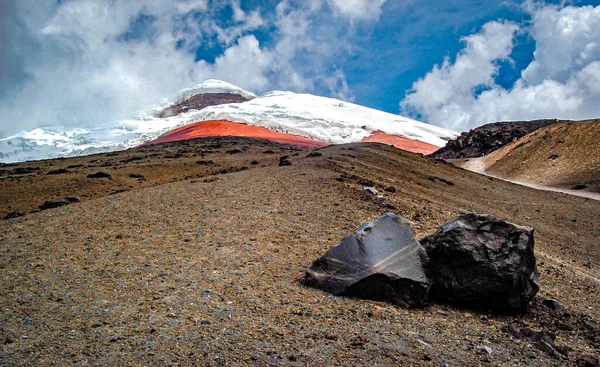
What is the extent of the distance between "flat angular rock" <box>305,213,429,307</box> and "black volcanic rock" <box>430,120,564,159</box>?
168 ft

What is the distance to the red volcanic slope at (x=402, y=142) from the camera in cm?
5919

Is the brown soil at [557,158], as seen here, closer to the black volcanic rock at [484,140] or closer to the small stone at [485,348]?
the black volcanic rock at [484,140]

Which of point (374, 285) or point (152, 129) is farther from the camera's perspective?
point (152, 129)

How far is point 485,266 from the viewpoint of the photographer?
5211 millimetres

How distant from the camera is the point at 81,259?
6496 millimetres

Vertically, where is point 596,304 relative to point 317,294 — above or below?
below

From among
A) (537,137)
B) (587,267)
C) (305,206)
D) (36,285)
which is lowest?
(587,267)

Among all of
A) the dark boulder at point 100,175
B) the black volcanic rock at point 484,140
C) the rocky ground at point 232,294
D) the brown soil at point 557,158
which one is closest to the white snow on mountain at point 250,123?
the black volcanic rock at point 484,140

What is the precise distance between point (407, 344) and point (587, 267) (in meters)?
7.61

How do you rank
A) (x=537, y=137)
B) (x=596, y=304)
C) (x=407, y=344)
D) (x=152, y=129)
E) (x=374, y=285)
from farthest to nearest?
1. (x=152, y=129)
2. (x=537, y=137)
3. (x=596, y=304)
4. (x=374, y=285)
5. (x=407, y=344)

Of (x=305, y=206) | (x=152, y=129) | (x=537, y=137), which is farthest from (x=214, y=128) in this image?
(x=305, y=206)

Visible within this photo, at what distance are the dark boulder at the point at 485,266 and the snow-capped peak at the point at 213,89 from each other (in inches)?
4214

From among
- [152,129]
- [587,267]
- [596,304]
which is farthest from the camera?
[152,129]

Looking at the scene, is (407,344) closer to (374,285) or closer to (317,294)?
(374,285)
